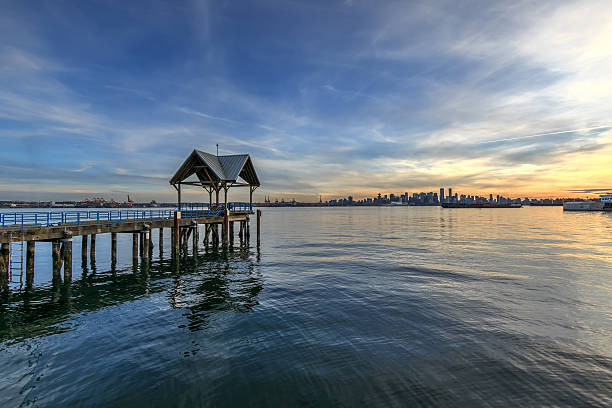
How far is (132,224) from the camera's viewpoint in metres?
26.1

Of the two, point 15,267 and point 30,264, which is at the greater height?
point 30,264

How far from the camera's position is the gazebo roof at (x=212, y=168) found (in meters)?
34.4

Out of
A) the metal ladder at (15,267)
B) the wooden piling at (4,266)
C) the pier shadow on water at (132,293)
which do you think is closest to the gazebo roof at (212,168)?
the pier shadow on water at (132,293)

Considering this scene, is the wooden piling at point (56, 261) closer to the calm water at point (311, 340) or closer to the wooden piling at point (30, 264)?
the calm water at point (311, 340)

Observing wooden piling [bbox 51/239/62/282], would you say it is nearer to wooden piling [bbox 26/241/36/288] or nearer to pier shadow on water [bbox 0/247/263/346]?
pier shadow on water [bbox 0/247/263/346]

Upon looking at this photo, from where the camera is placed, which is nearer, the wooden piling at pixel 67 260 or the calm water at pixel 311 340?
the calm water at pixel 311 340

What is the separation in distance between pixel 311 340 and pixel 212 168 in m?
27.0

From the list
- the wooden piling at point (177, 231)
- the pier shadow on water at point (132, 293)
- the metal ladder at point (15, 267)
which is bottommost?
the pier shadow on water at point (132, 293)

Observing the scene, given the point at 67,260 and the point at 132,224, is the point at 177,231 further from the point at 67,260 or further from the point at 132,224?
the point at 67,260

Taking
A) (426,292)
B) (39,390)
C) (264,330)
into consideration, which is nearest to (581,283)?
(426,292)

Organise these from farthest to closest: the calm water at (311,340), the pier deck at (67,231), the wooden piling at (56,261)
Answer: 1. the wooden piling at (56,261)
2. the pier deck at (67,231)
3. the calm water at (311,340)

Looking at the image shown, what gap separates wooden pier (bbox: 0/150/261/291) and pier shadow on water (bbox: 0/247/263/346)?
5.81ft

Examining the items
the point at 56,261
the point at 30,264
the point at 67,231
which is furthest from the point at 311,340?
the point at 30,264

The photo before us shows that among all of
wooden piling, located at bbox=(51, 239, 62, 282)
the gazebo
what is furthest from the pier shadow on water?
the gazebo
